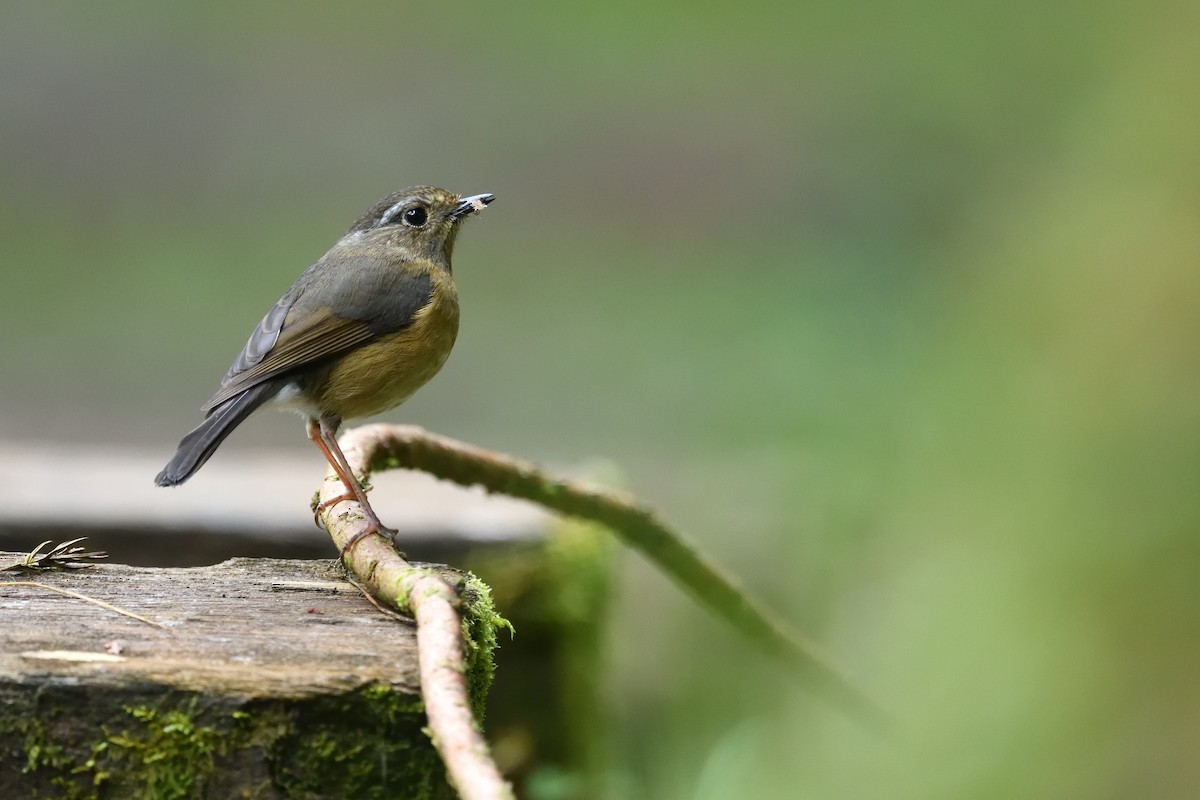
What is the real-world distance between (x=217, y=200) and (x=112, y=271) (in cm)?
201

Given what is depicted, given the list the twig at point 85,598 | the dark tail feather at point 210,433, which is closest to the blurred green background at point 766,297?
the dark tail feather at point 210,433

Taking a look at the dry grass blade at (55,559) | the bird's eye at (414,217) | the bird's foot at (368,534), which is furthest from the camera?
the bird's eye at (414,217)

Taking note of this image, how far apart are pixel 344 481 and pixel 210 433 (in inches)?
16.2

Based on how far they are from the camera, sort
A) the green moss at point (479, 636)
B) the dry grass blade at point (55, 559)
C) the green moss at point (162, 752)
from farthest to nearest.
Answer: the dry grass blade at point (55, 559), the green moss at point (479, 636), the green moss at point (162, 752)

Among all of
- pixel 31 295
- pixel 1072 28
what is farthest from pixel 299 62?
pixel 1072 28

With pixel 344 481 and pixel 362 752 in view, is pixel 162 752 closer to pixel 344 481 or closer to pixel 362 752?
pixel 362 752

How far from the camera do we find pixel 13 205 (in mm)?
14180

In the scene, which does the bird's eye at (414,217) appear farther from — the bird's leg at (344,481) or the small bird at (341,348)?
the bird's leg at (344,481)

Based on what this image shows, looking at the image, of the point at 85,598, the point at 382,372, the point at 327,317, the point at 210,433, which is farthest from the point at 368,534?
the point at 327,317

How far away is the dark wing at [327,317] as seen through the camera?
377 centimetres

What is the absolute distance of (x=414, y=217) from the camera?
447cm

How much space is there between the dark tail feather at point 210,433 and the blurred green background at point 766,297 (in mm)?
1669

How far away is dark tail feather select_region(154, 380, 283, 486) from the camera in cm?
326

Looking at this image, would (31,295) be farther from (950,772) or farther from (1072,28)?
(950,772)
